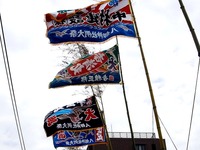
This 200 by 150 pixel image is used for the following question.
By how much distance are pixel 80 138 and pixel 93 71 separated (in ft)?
14.4

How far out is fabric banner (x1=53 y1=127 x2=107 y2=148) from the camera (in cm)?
1546

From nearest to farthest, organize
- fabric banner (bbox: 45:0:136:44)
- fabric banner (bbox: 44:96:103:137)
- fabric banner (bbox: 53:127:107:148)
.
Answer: fabric banner (bbox: 45:0:136:44)
fabric banner (bbox: 44:96:103:137)
fabric banner (bbox: 53:127:107:148)

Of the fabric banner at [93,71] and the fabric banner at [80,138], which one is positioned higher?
the fabric banner at [93,71]

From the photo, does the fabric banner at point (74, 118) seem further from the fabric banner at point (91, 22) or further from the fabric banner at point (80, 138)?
the fabric banner at point (91, 22)

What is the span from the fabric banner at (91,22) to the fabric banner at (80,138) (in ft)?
15.8

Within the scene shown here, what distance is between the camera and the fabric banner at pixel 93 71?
478 inches

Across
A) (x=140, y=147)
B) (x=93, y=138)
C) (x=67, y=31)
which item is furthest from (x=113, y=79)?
(x=140, y=147)

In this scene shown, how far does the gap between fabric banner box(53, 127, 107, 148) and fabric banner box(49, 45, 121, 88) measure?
3746 millimetres

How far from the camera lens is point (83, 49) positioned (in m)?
15.6

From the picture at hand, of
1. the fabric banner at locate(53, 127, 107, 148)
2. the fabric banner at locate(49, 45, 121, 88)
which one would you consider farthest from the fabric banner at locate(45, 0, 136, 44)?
the fabric banner at locate(53, 127, 107, 148)

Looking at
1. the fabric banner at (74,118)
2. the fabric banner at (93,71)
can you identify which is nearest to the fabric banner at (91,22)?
the fabric banner at (93,71)

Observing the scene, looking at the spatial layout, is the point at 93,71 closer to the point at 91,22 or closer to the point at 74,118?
the point at 91,22

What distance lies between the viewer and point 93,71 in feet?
40.5

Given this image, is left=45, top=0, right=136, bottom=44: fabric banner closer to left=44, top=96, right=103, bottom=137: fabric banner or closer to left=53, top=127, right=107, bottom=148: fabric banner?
left=44, top=96, right=103, bottom=137: fabric banner
